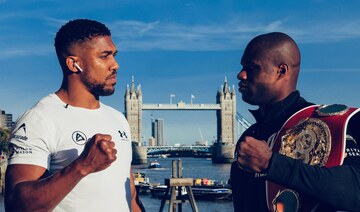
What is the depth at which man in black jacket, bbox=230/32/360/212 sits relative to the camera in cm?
216

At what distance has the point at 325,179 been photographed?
2109 mm

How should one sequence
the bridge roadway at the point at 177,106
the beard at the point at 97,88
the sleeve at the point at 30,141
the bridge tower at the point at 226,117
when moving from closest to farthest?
the sleeve at the point at 30,141 → the beard at the point at 97,88 → the bridge roadway at the point at 177,106 → the bridge tower at the point at 226,117

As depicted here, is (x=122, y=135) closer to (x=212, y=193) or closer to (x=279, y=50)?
(x=279, y=50)

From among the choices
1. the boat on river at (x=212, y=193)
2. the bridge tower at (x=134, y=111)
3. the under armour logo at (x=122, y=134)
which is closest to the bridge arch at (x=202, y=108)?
the bridge tower at (x=134, y=111)

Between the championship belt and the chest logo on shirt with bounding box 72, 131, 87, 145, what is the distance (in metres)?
0.99

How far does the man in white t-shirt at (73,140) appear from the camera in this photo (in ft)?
8.34

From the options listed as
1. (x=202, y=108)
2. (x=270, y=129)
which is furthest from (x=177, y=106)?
(x=270, y=129)

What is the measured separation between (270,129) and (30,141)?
114 cm

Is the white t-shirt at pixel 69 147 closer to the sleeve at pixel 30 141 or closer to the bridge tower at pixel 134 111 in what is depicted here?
the sleeve at pixel 30 141

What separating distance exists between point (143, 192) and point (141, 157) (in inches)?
2617

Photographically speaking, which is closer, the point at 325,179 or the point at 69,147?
the point at 325,179

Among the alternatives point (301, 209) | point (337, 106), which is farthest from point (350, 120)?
point (301, 209)

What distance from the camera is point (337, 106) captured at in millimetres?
2342

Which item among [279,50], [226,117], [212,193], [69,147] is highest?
[226,117]
